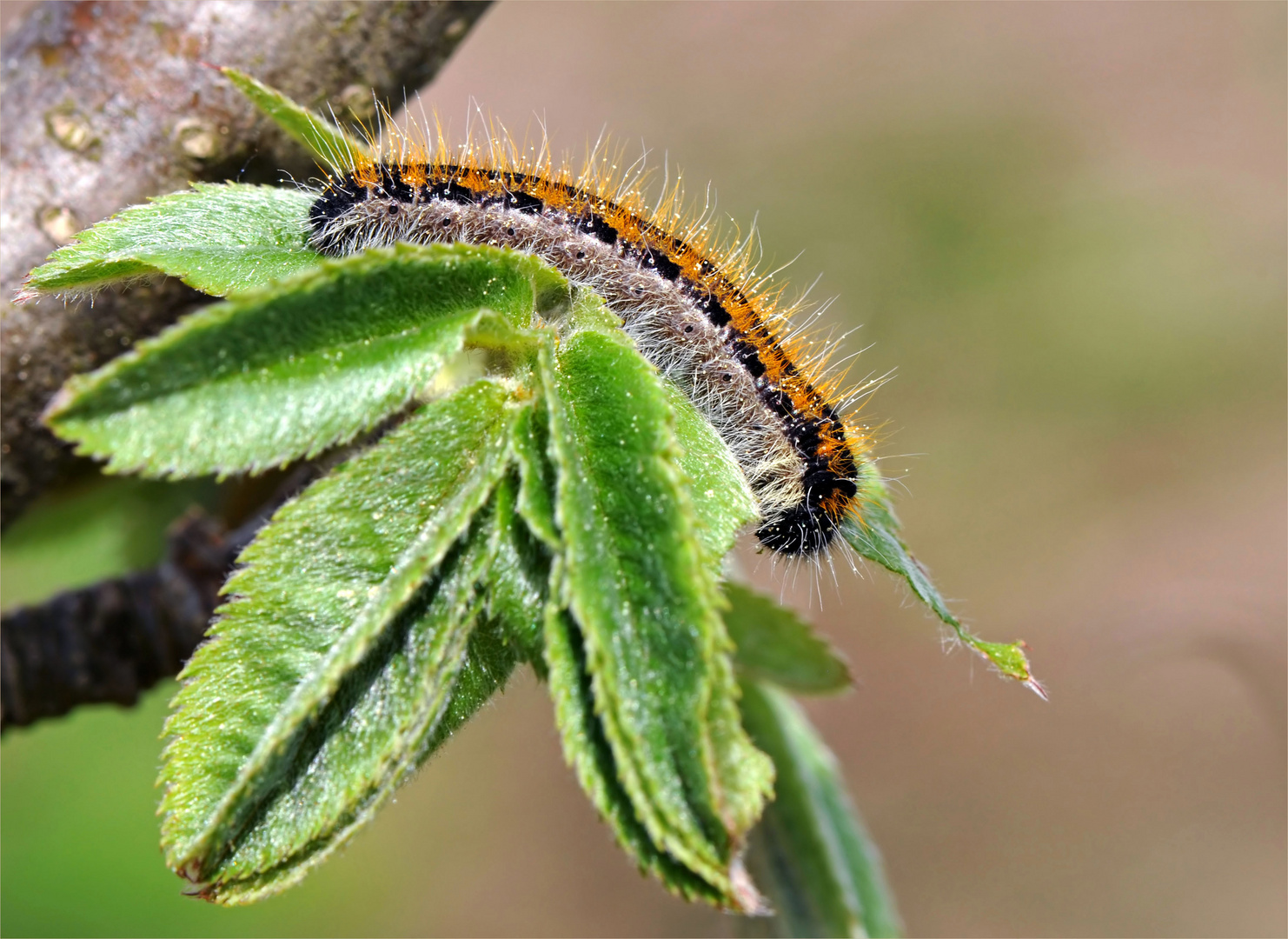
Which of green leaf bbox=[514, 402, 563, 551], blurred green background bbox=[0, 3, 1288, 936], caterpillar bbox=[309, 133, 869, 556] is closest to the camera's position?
green leaf bbox=[514, 402, 563, 551]

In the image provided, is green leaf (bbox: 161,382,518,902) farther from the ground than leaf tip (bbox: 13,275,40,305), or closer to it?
closer to it

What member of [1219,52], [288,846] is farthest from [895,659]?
[288,846]

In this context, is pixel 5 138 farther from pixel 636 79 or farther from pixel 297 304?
pixel 636 79

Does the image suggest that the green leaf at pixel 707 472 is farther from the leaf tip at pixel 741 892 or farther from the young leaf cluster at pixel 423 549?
the leaf tip at pixel 741 892

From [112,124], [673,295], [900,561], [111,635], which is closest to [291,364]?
[673,295]

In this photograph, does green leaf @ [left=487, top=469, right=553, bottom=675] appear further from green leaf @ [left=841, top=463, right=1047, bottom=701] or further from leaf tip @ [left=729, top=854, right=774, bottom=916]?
green leaf @ [left=841, top=463, right=1047, bottom=701]

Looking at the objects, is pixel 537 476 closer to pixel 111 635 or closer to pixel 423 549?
pixel 423 549

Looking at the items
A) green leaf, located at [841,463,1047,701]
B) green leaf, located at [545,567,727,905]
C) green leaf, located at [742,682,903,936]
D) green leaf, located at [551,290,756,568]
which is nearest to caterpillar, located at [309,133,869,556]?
green leaf, located at [841,463,1047,701]

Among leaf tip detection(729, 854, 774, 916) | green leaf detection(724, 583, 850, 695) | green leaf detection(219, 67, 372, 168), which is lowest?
leaf tip detection(729, 854, 774, 916)
